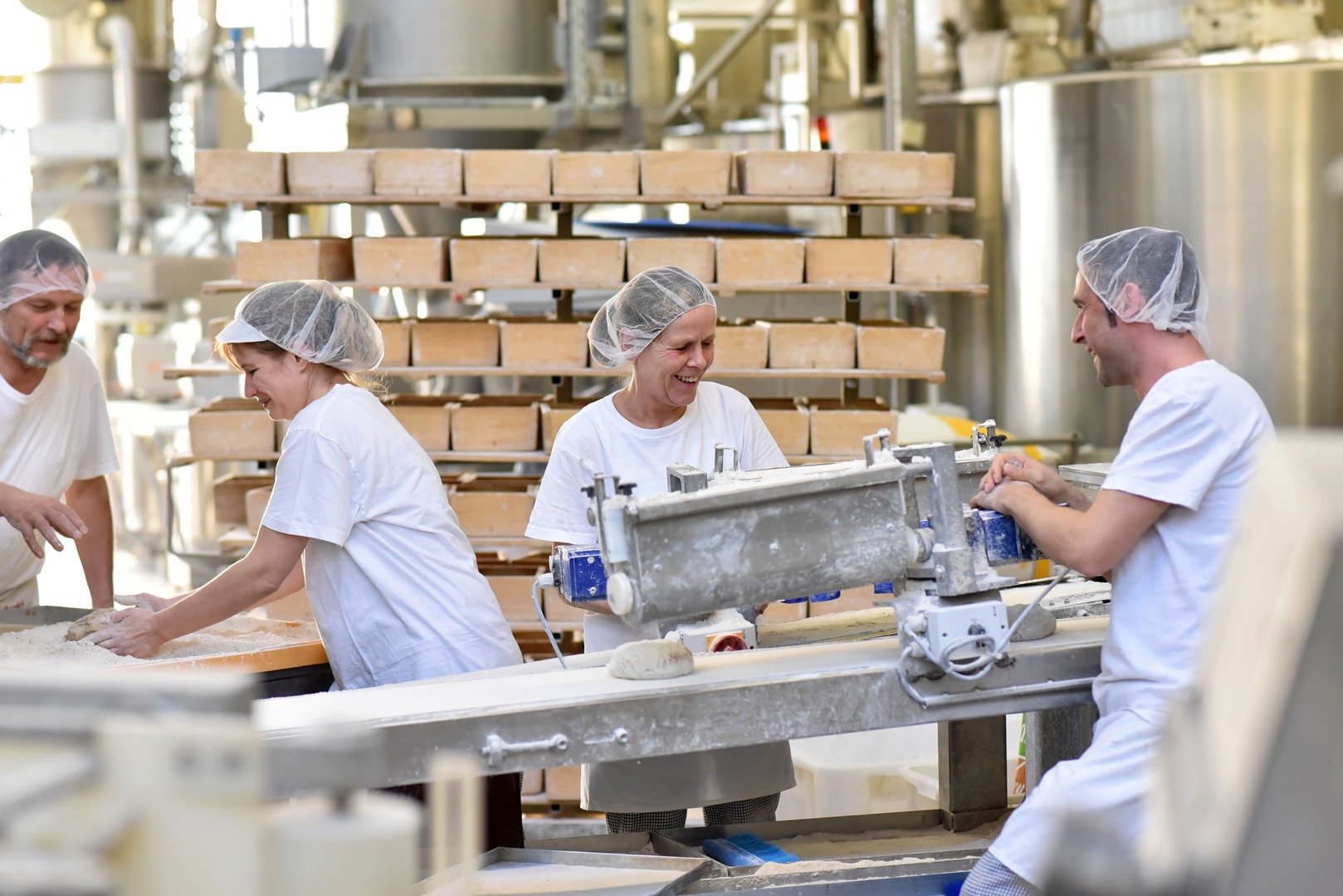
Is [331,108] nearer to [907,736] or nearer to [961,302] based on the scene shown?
[961,302]

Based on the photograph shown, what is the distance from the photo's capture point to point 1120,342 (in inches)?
84.5

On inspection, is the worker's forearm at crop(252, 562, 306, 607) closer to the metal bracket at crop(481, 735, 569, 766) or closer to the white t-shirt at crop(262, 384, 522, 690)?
the white t-shirt at crop(262, 384, 522, 690)

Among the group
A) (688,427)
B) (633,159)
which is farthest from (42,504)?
(633,159)

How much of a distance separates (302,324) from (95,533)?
3.74 feet

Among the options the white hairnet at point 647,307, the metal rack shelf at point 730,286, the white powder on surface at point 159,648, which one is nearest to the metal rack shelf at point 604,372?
the metal rack shelf at point 730,286

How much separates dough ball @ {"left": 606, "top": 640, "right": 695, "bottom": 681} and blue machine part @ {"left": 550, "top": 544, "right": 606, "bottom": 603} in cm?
17

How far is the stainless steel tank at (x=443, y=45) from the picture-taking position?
18.9 ft

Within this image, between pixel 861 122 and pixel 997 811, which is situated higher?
pixel 861 122

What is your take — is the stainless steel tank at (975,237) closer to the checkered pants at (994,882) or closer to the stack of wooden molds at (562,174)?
the stack of wooden molds at (562,174)

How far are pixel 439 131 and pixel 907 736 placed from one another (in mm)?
3464

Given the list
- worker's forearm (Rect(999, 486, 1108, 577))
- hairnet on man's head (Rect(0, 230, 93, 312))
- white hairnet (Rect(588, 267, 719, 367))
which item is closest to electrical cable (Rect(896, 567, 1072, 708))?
worker's forearm (Rect(999, 486, 1108, 577))

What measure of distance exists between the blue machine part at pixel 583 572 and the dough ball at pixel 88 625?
1.04 metres

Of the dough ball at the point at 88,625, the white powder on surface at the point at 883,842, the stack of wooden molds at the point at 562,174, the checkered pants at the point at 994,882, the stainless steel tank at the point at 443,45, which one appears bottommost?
the white powder on surface at the point at 883,842

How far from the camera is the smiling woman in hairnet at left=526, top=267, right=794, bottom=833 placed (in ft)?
8.97
